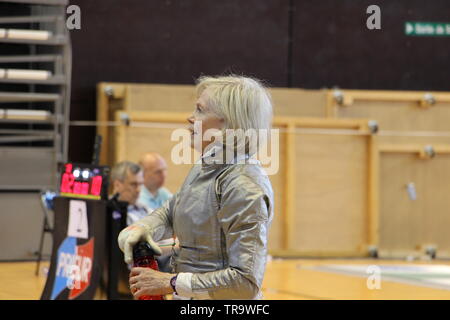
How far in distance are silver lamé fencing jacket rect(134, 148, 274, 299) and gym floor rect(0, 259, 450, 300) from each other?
380 cm

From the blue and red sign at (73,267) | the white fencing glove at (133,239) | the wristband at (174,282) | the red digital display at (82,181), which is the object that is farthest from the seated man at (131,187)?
the wristband at (174,282)

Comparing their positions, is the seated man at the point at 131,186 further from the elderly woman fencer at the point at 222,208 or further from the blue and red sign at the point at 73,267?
the elderly woman fencer at the point at 222,208

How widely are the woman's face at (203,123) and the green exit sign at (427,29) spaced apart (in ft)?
23.7

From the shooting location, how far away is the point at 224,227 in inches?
98.0

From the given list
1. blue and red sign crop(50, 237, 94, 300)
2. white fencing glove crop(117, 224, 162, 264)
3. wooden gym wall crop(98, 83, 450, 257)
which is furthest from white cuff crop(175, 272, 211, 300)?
wooden gym wall crop(98, 83, 450, 257)

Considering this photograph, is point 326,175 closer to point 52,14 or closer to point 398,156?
point 398,156

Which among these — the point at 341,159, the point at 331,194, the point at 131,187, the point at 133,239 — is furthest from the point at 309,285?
the point at 133,239

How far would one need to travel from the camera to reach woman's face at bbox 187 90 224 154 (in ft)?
8.45

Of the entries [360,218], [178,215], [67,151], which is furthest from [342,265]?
[178,215]

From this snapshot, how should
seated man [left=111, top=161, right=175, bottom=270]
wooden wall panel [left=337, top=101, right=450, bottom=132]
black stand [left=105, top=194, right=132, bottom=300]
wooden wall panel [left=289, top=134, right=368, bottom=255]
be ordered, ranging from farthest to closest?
wooden wall panel [left=337, top=101, right=450, bottom=132], wooden wall panel [left=289, top=134, right=368, bottom=255], seated man [left=111, top=161, right=175, bottom=270], black stand [left=105, top=194, right=132, bottom=300]

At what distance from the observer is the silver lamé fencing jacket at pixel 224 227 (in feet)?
8.04

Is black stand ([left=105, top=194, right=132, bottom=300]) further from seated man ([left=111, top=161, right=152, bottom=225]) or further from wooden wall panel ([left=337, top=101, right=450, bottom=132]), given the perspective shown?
wooden wall panel ([left=337, top=101, right=450, bottom=132])

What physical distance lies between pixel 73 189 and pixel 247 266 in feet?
13.0

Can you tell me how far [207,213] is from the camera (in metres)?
2.54
